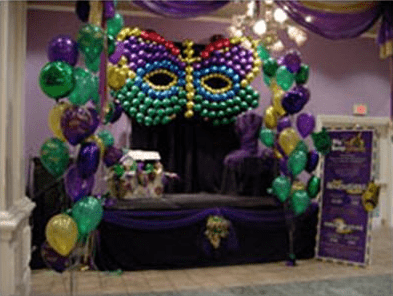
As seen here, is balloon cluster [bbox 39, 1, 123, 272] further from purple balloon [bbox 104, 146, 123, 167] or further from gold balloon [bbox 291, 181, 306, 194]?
gold balloon [bbox 291, 181, 306, 194]

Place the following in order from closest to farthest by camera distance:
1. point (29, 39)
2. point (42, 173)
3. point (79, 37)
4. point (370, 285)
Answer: point (79, 37) → point (370, 285) → point (42, 173) → point (29, 39)

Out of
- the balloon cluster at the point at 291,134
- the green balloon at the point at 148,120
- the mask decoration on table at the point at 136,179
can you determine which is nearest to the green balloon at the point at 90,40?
the mask decoration on table at the point at 136,179

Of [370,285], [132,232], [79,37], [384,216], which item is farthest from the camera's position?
A: [384,216]

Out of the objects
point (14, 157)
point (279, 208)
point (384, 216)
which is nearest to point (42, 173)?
point (14, 157)

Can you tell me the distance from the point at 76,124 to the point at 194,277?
7.29ft

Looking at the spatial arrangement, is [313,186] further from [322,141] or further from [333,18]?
[333,18]

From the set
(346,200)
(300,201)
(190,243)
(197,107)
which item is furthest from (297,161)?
(197,107)

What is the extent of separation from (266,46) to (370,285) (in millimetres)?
2762

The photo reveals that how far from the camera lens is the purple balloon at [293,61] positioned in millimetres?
4973

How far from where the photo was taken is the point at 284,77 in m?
5.00

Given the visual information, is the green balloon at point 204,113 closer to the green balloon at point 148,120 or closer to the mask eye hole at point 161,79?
the mask eye hole at point 161,79

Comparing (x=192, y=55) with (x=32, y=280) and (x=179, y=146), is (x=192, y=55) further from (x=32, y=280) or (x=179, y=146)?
(x=32, y=280)

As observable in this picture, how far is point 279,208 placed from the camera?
17.7 ft

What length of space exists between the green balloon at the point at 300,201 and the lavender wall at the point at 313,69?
2.23 metres
